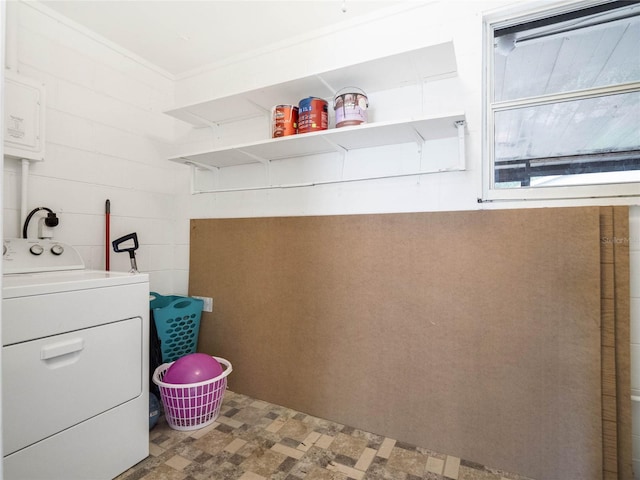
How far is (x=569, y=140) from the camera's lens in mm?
1532

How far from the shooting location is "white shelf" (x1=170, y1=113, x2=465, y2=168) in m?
Answer: 1.52

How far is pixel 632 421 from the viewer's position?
53.8 inches

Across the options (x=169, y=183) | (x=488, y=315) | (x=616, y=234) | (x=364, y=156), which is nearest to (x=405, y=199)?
(x=364, y=156)

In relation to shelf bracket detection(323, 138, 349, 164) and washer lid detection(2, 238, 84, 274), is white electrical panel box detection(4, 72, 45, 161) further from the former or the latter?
shelf bracket detection(323, 138, 349, 164)

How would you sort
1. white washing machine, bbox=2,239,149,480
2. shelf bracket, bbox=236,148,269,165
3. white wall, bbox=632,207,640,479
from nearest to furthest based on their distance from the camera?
white washing machine, bbox=2,239,149,480 → white wall, bbox=632,207,640,479 → shelf bracket, bbox=236,148,269,165

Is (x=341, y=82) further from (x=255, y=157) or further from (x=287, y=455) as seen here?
(x=287, y=455)

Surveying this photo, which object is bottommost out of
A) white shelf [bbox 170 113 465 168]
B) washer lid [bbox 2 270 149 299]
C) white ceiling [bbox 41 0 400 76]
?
washer lid [bbox 2 270 149 299]

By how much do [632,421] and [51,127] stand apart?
311 cm

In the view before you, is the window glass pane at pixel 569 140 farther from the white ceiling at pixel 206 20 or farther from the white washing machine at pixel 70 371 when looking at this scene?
the white washing machine at pixel 70 371

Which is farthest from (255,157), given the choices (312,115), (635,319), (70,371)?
(635,319)

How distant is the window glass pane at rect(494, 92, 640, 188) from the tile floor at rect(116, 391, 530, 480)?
1.33 meters

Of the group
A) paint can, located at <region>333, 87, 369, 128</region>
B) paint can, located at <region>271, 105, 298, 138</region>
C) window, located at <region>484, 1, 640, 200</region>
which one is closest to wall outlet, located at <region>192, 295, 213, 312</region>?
paint can, located at <region>271, 105, 298, 138</region>

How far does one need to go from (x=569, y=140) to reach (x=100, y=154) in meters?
2.56

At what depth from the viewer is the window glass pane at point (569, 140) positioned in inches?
56.7
